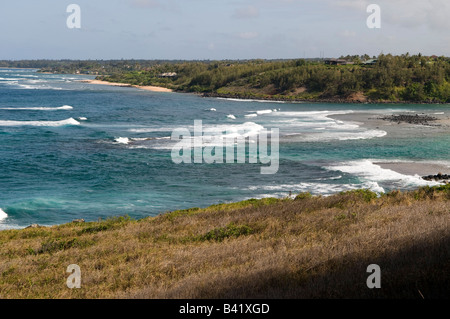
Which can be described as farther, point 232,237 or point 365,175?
point 365,175

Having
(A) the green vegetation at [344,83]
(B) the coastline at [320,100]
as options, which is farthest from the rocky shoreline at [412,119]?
(A) the green vegetation at [344,83]

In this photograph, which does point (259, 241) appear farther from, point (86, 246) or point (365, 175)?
point (365, 175)

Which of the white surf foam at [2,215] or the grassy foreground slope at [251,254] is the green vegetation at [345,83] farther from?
the grassy foreground slope at [251,254]

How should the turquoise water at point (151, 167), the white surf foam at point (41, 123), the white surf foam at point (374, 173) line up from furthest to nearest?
the white surf foam at point (41, 123)
the white surf foam at point (374, 173)
the turquoise water at point (151, 167)

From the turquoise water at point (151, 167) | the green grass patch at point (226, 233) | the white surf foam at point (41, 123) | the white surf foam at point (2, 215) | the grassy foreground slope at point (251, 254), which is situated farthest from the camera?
the white surf foam at point (41, 123)

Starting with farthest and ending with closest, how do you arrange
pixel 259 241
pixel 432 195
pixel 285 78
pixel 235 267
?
pixel 285 78, pixel 432 195, pixel 259 241, pixel 235 267

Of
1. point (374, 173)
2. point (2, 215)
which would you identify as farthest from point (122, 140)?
point (374, 173)
